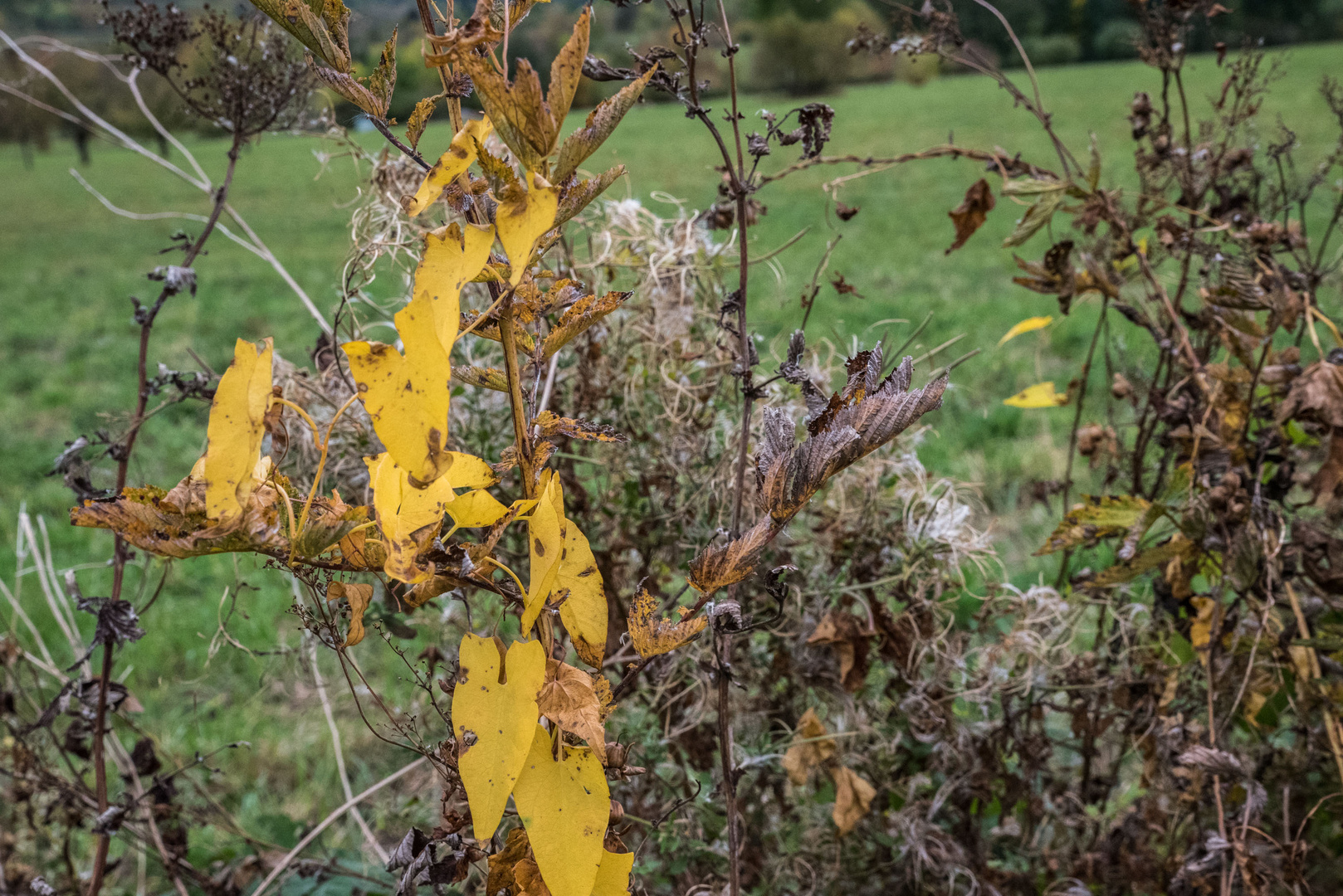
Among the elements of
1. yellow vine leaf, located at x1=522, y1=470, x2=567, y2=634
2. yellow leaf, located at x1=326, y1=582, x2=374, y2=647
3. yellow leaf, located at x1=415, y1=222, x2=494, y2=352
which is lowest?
yellow leaf, located at x1=326, y1=582, x2=374, y2=647

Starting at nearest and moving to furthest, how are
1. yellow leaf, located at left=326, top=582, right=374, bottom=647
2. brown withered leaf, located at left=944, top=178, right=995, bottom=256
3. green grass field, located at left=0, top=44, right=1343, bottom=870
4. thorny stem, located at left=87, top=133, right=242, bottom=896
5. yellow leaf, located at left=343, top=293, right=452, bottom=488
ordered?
yellow leaf, located at left=343, top=293, right=452, bottom=488 → yellow leaf, located at left=326, top=582, right=374, bottom=647 → thorny stem, located at left=87, top=133, right=242, bottom=896 → brown withered leaf, located at left=944, top=178, right=995, bottom=256 → green grass field, located at left=0, top=44, right=1343, bottom=870

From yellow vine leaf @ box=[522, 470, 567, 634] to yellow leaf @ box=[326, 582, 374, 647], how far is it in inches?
4.1

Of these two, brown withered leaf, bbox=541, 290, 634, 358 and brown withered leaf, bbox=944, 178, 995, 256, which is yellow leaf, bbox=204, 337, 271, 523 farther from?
brown withered leaf, bbox=944, 178, 995, 256

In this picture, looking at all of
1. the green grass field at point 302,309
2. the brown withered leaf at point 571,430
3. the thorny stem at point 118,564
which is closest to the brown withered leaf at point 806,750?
the green grass field at point 302,309

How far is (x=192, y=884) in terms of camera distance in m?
1.36

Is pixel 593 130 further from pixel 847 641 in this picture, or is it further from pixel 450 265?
pixel 847 641

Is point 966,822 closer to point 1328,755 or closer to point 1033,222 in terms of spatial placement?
point 1328,755

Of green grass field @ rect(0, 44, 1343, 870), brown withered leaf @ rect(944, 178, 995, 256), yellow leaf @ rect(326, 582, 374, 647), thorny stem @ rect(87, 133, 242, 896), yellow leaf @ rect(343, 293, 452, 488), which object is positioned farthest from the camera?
green grass field @ rect(0, 44, 1343, 870)

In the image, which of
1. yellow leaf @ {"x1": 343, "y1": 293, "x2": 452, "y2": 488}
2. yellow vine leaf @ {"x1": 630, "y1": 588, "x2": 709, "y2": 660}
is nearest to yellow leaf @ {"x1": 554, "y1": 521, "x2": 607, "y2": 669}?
yellow vine leaf @ {"x1": 630, "y1": 588, "x2": 709, "y2": 660}

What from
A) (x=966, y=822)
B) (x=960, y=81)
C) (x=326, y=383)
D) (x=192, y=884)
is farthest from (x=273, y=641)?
(x=960, y=81)

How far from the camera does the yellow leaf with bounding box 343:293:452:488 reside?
43 centimetres

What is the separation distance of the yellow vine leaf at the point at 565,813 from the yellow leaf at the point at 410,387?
171 millimetres

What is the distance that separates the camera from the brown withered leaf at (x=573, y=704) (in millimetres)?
502

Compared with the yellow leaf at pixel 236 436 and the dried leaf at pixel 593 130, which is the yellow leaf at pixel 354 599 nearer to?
the yellow leaf at pixel 236 436
